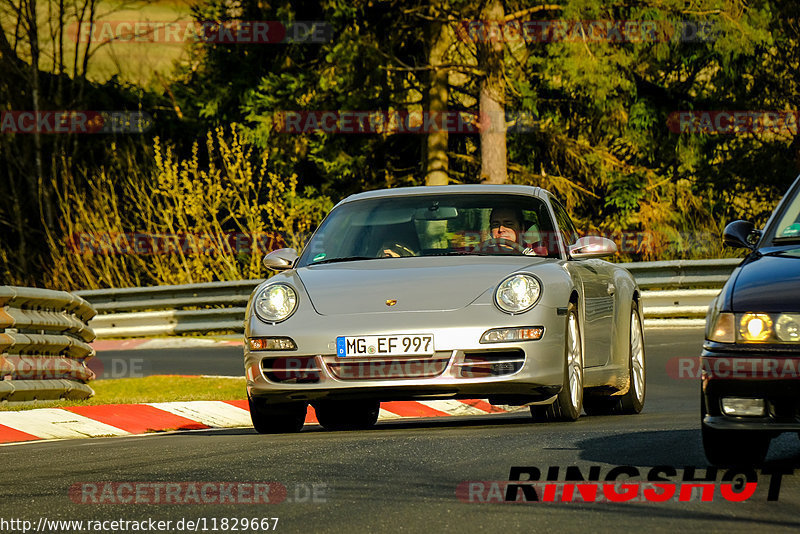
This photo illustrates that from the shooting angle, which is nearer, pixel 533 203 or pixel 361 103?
pixel 533 203

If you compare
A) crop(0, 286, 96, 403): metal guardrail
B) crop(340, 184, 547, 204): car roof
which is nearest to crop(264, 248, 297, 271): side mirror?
crop(340, 184, 547, 204): car roof

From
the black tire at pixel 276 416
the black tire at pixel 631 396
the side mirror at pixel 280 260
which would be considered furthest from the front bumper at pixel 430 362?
the black tire at pixel 631 396

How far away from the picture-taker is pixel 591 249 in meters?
9.90

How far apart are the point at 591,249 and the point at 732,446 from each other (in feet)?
10.9

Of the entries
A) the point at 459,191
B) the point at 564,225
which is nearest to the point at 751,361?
the point at 459,191

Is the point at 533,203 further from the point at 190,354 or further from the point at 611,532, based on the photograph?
the point at 190,354

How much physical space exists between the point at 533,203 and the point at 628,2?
1850cm

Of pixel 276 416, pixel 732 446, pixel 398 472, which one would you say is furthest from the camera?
pixel 276 416

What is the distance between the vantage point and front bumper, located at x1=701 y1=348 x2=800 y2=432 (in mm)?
6176

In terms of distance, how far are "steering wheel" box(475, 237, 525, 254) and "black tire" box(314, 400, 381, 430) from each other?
1493mm

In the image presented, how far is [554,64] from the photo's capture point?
27.1 meters

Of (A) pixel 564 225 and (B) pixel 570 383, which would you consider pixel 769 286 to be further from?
(A) pixel 564 225

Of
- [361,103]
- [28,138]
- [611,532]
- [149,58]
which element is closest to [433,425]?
[611,532]

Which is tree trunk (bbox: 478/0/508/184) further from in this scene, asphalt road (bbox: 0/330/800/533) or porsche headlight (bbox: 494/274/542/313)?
porsche headlight (bbox: 494/274/542/313)
